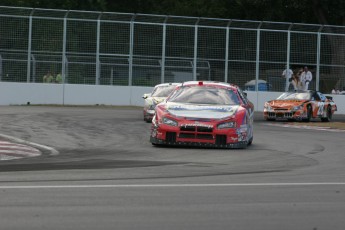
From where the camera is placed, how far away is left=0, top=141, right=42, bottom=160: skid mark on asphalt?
46.4ft

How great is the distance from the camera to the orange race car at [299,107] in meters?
28.6

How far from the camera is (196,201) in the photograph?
9.20 metres

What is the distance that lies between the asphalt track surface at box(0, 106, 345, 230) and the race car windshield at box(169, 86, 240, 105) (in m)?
1.15

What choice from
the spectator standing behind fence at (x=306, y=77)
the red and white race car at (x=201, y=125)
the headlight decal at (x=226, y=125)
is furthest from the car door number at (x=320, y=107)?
the headlight decal at (x=226, y=125)

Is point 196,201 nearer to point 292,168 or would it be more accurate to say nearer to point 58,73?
point 292,168

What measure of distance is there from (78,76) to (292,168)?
25953mm

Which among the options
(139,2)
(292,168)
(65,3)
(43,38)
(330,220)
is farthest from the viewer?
(139,2)

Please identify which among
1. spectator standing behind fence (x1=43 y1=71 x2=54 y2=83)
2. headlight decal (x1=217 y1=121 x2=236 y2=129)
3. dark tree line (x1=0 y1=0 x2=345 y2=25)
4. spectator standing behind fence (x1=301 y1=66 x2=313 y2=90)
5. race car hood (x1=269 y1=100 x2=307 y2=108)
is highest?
dark tree line (x1=0 y1=0 x2=345 y2=25)

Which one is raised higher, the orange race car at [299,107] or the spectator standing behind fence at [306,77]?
the spectator standing behind fence at [306,77]

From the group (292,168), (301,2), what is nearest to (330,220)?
(292,168)

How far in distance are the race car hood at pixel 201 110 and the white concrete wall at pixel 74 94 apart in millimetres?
21186

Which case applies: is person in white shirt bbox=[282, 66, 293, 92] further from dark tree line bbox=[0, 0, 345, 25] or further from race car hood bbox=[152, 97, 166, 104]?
race car hood bbox=[152, 97, 166, 104]

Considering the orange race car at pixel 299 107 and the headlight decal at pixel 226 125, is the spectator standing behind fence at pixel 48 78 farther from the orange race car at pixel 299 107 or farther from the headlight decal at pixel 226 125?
the headlight decal at pixel 226 125

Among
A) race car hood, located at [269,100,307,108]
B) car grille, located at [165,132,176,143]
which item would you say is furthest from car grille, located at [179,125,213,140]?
race car hood, located at [269,100,307,108]
